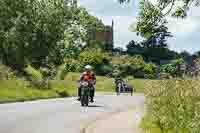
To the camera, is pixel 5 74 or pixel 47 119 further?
pixel 5 74

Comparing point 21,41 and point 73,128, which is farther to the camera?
point 21,41

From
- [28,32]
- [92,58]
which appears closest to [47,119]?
[28,32]

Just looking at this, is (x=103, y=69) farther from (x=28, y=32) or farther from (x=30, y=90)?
(x=30, y=90)

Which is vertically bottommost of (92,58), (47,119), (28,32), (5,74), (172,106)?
(47,119)

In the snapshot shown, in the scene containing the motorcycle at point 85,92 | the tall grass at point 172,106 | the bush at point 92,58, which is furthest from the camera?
the bush at point 92,58

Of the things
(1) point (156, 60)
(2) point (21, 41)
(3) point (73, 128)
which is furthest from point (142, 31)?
(1) point (156, 60)

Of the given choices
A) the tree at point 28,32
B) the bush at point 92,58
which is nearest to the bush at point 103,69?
the bush at point 92,58

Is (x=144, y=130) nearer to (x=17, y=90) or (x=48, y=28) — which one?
(x=17, y=90)

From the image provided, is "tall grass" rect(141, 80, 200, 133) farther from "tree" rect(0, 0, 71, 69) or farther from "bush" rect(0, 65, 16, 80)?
"tree" rect(0, 0, 71, 69)

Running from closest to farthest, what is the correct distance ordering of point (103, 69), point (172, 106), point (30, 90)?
point (172, 106), point (30, 90), point (103, 69)

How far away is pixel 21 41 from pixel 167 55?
58.9 m

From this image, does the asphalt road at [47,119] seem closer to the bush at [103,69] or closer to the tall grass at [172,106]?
the tall grass at [172,106]

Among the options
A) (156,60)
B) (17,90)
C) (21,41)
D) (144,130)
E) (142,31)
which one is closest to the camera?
(142,31)

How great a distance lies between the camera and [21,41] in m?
68.5
